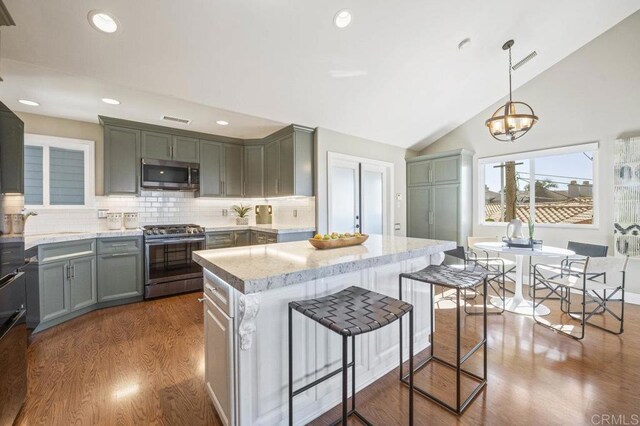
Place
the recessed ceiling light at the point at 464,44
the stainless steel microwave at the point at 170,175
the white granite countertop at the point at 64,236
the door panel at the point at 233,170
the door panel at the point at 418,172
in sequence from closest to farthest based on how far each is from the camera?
1. the white granite countertop at the point at 64,236
2. the recessed ceiling light at the point at 464,44
3. the stainless steel microwave at the point at 170,175
4. the door panel at the point at 233,170
5. the door panel at the point at 418,172

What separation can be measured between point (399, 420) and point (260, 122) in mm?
3685

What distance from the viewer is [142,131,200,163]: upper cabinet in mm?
3973

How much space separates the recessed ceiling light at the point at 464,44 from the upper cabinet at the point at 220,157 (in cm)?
214

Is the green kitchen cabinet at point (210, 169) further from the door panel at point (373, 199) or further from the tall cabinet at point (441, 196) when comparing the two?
the tall cabinet at point (441, 196)

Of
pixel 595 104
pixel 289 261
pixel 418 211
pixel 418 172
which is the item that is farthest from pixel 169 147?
pixel 595 104

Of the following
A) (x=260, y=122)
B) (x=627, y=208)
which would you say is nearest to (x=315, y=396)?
(x=260, y=122)

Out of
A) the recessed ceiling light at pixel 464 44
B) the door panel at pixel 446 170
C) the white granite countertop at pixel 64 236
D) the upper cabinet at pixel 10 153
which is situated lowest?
the white granite countertop at pixel 64 236

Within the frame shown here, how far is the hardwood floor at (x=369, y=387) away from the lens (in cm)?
168

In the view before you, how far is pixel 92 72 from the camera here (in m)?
2.54

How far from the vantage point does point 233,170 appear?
4754 mm

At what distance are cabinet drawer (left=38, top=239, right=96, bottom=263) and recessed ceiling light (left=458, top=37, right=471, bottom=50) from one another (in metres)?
4.89

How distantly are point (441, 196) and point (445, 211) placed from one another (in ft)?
0.93

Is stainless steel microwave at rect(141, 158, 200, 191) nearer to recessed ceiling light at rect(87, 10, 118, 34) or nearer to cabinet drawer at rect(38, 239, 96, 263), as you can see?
cabinet drawer at rect(38, 239, 96, 263)

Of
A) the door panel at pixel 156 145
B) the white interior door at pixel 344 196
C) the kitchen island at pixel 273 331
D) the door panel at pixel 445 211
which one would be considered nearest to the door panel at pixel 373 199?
the white interior door at pixel 344 196
